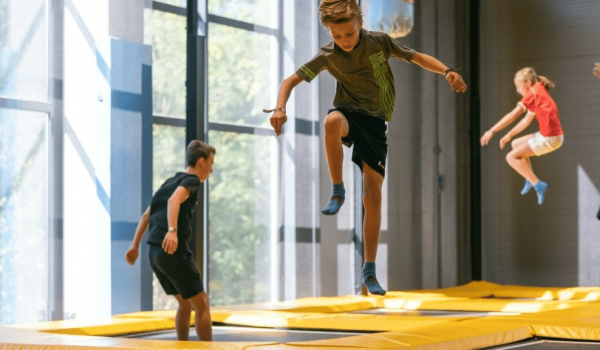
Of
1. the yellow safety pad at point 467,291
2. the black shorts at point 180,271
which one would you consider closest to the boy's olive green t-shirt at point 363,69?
the black shorts at point 180,271

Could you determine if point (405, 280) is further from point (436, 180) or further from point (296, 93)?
point (296, 93)

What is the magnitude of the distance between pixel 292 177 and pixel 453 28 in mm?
3237

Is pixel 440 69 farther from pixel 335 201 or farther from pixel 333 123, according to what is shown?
pixel 335 201

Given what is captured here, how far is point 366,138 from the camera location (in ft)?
13.6

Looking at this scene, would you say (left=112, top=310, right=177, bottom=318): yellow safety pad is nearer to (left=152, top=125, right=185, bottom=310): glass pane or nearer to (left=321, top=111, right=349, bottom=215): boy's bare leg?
(left=152, top=125, right=185, bottom=310): glass pane

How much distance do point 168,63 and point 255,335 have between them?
2.57 m

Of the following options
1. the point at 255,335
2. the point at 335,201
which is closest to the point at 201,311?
the point at 255,335

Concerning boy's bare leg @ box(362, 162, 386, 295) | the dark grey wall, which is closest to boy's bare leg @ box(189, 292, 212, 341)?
boy's bare leg @ box(362, 162, 386, 295)

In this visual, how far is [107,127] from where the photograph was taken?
6.88 m

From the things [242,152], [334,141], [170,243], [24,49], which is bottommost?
[170,243]

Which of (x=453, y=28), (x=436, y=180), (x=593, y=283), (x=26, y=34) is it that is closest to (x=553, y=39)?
(x=453, y=28)

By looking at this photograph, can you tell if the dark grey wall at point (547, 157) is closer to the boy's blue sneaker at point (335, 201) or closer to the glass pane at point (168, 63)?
the glass pane at point (168, 63)

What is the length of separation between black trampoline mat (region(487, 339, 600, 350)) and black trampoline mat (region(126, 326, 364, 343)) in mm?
1206

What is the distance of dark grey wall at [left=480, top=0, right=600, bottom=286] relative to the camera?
1043cm
